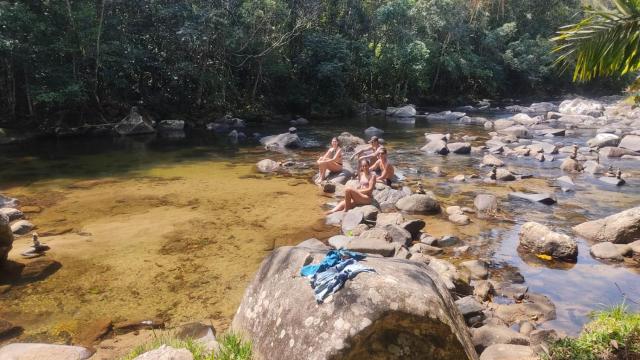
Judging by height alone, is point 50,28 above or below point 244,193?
above

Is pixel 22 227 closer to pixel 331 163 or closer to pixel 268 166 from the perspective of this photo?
pixel 268 166

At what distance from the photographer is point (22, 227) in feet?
28.4

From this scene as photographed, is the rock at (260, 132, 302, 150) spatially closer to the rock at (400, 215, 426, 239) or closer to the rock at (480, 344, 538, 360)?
the rock at (400, 215, 426, 239)

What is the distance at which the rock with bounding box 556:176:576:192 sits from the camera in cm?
1251

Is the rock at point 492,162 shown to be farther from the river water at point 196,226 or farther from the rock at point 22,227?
the rock at point 22,227

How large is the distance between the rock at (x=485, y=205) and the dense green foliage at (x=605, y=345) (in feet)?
19.3

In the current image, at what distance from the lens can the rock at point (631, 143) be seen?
17688 millimetres

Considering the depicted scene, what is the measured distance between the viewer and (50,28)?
1802 cm

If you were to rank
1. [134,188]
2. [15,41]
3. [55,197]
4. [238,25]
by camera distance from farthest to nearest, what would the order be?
[238,25] < [15,41] < [134,188] < [55,197]

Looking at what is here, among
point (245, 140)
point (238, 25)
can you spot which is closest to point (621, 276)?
point (245, 140)

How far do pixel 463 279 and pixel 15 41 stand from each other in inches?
689

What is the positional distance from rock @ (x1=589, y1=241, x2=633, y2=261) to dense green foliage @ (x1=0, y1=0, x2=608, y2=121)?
1842cm

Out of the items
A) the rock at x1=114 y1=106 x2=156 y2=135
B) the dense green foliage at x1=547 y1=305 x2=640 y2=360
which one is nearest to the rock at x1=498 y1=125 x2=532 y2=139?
the rock at x1=114 y1=106 x2=156 y2=135

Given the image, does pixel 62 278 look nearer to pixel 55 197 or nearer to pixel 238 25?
pixel 55 197
